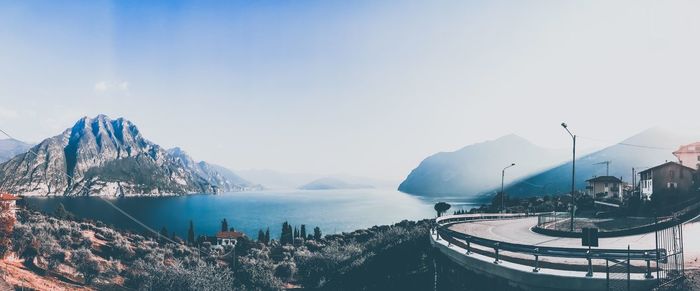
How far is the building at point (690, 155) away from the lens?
67.8 m

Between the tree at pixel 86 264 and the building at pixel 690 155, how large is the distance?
83005 mm

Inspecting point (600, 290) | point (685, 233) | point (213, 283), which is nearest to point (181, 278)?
point (213, 283)

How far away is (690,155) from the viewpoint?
69.2 metres

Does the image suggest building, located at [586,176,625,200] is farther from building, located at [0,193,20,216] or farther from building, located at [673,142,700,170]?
building, located at [0,193,20,216]

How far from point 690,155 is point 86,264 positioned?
283 feet

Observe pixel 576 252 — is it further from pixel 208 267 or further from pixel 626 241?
pixel 208 267

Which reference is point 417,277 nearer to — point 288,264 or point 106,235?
point 288,264

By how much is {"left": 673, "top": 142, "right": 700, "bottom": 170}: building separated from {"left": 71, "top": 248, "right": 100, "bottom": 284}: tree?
8301cm

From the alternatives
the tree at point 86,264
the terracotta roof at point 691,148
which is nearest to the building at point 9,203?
the tree at point 86,264

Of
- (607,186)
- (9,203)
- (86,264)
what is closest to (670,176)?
(607,186)

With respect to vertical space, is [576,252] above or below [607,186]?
below

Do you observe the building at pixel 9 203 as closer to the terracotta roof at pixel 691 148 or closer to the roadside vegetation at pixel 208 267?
the roadside vegetation at pixel 208 267

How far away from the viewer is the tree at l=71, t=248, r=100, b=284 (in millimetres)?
36969

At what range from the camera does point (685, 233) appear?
81.9 ft
